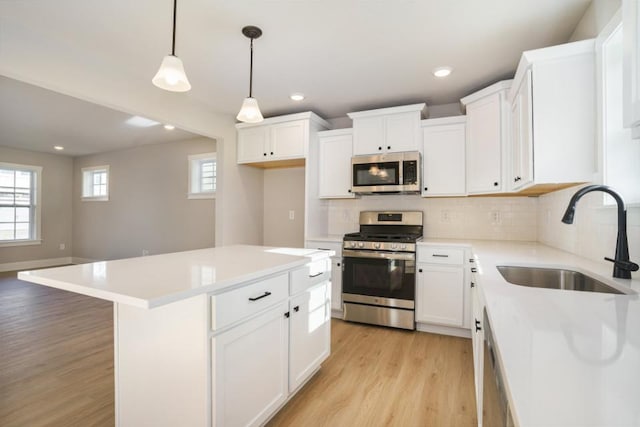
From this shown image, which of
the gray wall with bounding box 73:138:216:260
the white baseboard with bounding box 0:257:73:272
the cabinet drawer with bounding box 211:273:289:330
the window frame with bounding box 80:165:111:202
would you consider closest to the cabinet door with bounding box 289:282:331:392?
the cabinet drawer with bounding box 211:273:289:330

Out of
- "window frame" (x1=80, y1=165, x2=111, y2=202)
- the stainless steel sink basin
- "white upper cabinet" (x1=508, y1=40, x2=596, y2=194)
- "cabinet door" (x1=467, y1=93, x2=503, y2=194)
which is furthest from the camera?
"window frame" (x1=80, y1=165, x2=111, y2=202)

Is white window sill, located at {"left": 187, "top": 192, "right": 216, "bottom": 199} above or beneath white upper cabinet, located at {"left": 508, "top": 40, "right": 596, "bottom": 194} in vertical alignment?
beneath

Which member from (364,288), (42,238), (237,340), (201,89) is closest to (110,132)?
(201,89)

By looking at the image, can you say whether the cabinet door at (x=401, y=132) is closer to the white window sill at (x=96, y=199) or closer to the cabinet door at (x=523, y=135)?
the cabinet door at (x=523, y=135)

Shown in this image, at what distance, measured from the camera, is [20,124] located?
15.2 feet

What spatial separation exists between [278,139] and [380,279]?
2.00m

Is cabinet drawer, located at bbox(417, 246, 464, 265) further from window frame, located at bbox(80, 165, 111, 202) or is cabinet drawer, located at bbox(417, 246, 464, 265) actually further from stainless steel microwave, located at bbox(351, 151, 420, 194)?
window frame, located at bbox(80, 165, 111, 202)

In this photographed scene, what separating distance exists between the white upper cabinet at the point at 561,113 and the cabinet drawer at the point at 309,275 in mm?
1419

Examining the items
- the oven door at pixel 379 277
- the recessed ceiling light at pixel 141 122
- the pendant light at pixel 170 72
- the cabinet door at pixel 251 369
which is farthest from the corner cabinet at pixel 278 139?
the cabinet door at pixel 251 369

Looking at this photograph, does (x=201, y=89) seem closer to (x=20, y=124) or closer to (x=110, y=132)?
(x=110, y=132)

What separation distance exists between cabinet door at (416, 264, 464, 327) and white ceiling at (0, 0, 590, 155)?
1799 millimetres

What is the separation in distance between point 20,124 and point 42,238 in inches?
120

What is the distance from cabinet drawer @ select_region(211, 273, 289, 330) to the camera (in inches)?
48.8

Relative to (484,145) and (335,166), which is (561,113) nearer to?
(484,145)
